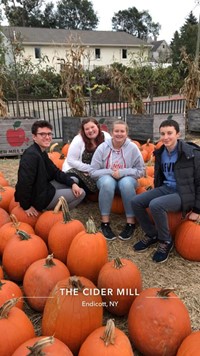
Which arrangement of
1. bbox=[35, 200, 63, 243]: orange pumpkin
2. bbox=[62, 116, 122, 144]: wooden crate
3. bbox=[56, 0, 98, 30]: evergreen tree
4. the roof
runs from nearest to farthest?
bbox=[35, 200, 63, 243]: orange pumpkin → bbox=[62, 116, 122, 144]: wooden crate → the roof → bbox=[56, 0, 98, 30]: evergreen tree

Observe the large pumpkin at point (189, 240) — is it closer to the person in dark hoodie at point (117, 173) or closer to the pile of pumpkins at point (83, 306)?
the person in dark hoodie at point (117, 173)

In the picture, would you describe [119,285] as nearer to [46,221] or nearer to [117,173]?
[46,221]

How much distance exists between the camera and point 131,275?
228cm

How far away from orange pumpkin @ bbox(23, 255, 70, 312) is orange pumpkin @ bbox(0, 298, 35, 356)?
39cm

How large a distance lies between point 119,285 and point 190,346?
61 centimetres

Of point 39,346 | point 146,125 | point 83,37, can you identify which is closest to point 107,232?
point 39,346

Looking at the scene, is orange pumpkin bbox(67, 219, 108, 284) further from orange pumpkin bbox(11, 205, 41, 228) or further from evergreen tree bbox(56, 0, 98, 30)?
evergreen tree bbox(56, 0, 98, 30)

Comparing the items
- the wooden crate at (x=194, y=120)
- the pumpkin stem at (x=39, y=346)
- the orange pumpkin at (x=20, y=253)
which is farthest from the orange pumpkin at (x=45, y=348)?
the wooden crate at (x=194, y=120)

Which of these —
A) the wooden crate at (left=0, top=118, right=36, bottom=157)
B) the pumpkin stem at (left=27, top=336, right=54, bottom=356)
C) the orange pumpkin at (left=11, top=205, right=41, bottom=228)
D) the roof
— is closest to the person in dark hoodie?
the orange pumpkin at (left=11, top=205, right=41, bottom=228)

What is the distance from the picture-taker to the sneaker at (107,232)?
3.39 m

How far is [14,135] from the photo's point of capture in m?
6.55

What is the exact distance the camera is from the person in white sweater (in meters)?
3.89

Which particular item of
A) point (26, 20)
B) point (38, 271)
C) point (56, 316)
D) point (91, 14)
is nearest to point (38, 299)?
point (38, 271)

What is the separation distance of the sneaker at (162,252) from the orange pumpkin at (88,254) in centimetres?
65
